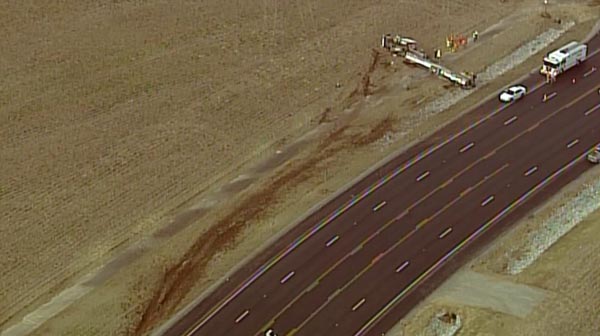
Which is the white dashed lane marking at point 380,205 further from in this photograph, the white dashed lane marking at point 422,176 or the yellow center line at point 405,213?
the white dashed lane marking at point 422,176

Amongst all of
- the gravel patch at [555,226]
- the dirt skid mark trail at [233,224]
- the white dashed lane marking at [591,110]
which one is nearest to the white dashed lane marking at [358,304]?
the gravel patch at [555,226]

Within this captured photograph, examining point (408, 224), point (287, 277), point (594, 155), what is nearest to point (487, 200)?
point (408, 224)

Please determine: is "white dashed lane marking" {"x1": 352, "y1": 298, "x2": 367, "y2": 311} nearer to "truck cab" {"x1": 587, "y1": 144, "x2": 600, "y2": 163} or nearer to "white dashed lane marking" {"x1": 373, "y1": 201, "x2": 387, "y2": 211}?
"white dashed lane marking" {"x1": 373, "y1": 201, "x2": 387, "y2": 211}

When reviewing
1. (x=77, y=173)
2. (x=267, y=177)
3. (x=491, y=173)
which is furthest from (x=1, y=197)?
(x=491, y=173)

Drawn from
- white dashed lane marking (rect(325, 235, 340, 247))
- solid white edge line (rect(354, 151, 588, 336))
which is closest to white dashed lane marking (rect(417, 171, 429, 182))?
solid white edge line (rect(354, 151, 588, 336))

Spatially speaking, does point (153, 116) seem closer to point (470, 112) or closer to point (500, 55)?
point (470, 112)

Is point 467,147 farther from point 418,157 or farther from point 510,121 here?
point 510,121
